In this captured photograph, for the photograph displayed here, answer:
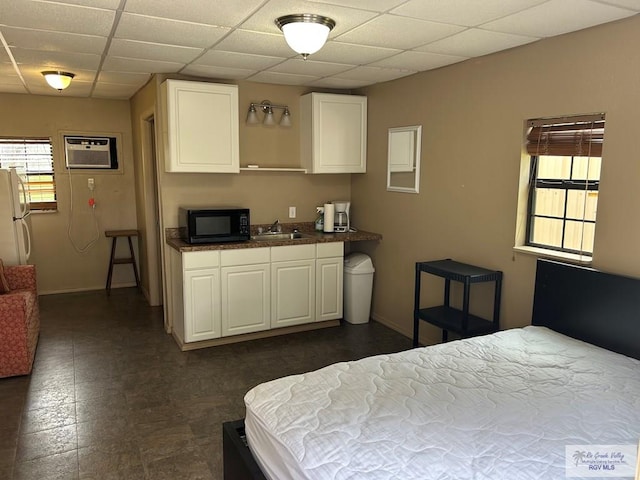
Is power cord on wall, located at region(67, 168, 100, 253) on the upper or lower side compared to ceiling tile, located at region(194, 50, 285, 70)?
lower

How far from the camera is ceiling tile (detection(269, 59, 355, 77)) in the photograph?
380 centimetres

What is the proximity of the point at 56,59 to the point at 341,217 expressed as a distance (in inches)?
110

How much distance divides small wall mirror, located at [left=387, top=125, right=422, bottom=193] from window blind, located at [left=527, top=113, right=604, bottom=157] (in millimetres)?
1154

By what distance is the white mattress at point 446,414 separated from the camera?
1.61 metres

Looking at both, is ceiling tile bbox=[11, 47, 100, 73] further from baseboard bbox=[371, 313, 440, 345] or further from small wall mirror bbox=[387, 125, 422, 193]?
baseboard bbox=[371, 313, 440, 345]

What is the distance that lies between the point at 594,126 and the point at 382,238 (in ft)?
7.61

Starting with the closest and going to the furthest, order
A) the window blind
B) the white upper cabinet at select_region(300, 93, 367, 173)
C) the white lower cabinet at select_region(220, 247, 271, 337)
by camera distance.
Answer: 1. the window blind
2. the white lower cabinet at select_region(220, 247, 271, 337)
3. the white upper cabinet at select_region(300, 93, 367, 173)

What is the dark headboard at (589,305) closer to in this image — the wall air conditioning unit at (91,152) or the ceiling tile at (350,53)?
the ceiling tile at (350,53)

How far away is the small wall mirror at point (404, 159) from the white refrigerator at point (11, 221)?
132 inches

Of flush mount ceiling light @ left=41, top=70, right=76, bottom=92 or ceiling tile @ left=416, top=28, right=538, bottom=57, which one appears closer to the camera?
ceiling tile @ left=416, top=28, right=538, bottom=57

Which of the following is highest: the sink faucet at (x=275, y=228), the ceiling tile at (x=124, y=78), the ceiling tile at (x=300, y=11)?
the ceiling tile at (x=124, y=78)

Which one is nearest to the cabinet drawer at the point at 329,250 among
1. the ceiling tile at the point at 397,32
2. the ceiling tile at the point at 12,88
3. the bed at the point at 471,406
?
the ceiling tile at the point at 397,32

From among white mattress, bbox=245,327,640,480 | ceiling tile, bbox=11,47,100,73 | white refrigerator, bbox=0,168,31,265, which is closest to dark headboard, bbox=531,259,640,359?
white mattress, bbox=245,327,640,480

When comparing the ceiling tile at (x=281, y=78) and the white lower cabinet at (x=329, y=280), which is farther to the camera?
the white lower cabinet at (x=329, y=280)
